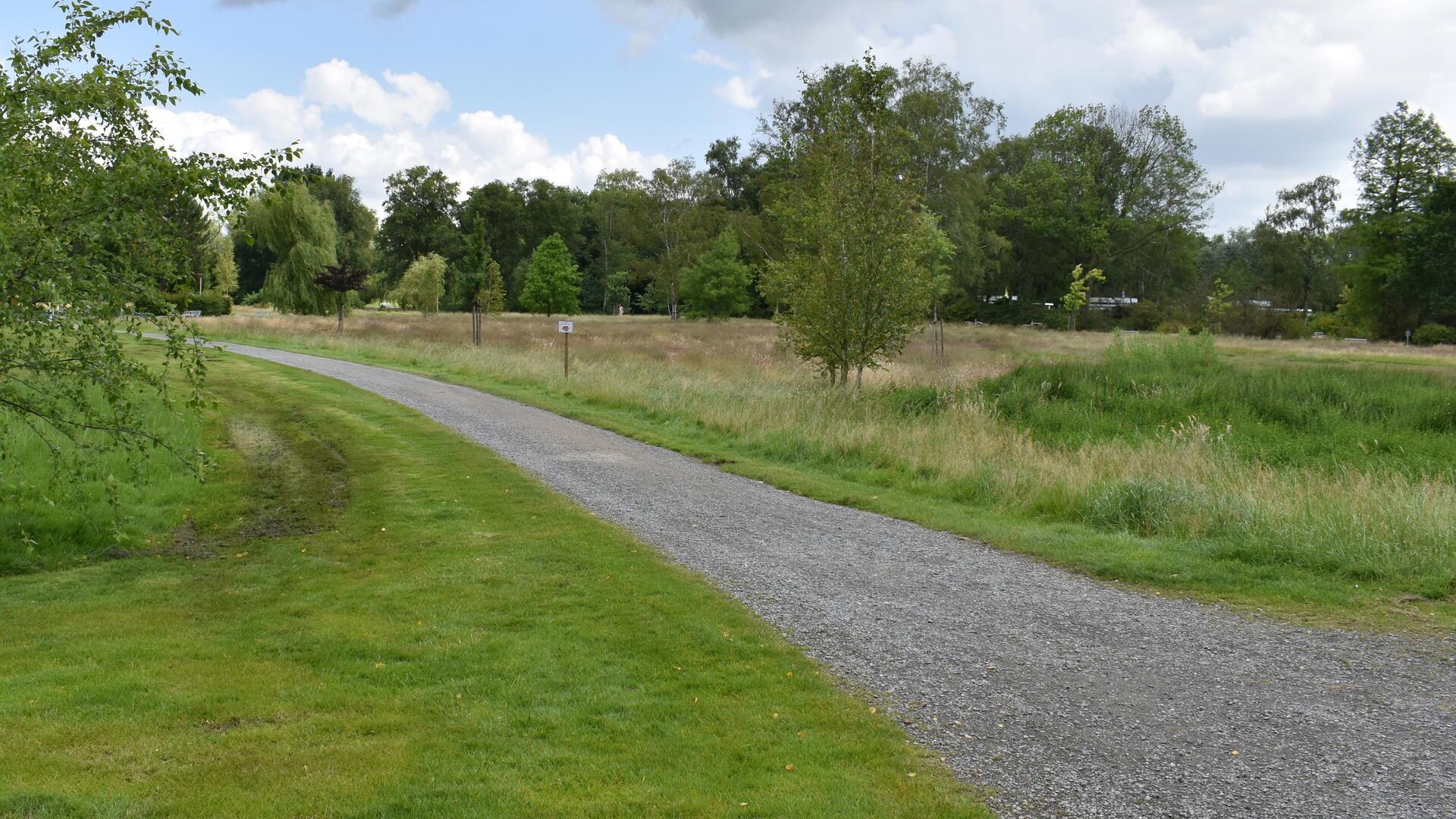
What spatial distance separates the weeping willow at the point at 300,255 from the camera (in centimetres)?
5222

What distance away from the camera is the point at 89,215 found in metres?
7.12

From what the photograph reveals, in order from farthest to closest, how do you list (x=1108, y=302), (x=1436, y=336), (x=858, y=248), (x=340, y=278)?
1. (x=1108, y=302)
2. (x=1436, y=336)
3. (x=340, y=278)
4. (x=858, y=248)

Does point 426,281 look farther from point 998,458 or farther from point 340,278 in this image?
point 998,458

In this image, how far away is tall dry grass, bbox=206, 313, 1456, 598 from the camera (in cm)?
877

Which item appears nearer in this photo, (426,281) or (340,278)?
(340,278)

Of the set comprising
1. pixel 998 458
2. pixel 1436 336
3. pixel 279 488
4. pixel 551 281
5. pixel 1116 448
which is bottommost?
pixel 279 488

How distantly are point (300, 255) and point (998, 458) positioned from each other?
161ft

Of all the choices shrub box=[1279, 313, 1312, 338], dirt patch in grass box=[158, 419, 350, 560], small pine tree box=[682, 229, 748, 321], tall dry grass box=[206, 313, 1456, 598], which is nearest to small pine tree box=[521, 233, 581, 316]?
small pine tree box=[682, 229, 748, 321]

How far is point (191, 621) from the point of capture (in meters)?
7.18

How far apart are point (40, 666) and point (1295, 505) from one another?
1130 centimetres

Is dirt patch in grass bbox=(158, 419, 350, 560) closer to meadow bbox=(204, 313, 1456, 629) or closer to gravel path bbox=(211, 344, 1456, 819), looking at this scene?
gravel path bbox=(211, 344, 1456, 819)

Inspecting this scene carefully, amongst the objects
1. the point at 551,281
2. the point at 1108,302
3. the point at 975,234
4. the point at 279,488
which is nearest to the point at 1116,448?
the point at 279,488

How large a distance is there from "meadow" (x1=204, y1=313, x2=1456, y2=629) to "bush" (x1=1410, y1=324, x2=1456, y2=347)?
18286mm

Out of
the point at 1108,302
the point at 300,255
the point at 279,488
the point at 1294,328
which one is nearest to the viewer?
the point at 279,488
